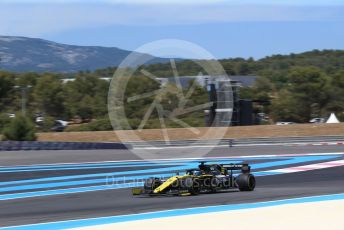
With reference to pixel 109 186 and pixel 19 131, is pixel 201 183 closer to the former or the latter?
pixel 109 186

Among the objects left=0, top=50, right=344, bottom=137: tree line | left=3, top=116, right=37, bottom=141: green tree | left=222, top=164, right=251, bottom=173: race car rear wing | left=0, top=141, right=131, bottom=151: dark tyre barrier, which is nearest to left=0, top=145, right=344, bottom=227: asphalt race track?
left=222, top=164, right=251, bottom=173: race car rear wing

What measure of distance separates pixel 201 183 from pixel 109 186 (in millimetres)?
3530

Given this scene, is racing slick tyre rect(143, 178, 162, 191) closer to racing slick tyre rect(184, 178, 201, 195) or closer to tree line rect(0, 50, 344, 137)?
racing slick tyre rect(184, 178, 201, 195)

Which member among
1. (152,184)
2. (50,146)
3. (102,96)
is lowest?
(50,146)

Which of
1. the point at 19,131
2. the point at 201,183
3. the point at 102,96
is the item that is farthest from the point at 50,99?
the point at 201,183

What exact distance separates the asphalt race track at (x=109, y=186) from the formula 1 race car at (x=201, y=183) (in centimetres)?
26

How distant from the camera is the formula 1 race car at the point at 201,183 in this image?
500 inches

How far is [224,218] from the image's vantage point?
8.80m

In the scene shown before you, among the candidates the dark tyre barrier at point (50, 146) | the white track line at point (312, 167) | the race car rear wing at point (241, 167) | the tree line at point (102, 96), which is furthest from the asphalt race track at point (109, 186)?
the tree line at point (102, 96)

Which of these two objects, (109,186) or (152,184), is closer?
(152,184)

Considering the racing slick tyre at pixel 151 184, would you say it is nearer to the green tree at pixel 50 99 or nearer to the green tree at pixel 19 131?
the green tree at pixel 19 131

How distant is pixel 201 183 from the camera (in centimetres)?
1291

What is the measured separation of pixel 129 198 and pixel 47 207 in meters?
1.75

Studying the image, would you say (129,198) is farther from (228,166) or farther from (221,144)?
(221,144)
